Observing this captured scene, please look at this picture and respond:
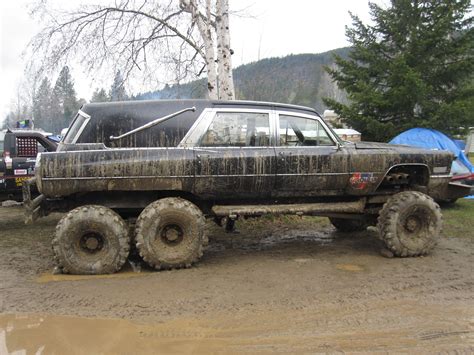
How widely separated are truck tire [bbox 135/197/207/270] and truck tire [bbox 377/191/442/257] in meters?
2.55

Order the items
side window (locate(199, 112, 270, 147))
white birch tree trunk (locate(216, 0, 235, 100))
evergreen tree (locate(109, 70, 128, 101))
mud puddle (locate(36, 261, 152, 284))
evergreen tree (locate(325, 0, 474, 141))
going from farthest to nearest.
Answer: evergreen tree (locate(325, 0, 474, 141)) < evergreen tree (locate(109, 70, 128, 101)) < white birch tree trunk (locate(216, 0, 235, 100)) < side window (locate(199, 112, 270, 147)) < mud puddle (locate(36, 261, 152, 284))

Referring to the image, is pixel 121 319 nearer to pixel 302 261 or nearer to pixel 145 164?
pixel 145 164

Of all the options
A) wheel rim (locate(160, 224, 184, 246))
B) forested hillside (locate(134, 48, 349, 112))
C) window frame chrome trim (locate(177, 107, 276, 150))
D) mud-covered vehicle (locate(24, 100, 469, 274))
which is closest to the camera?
mud-covered vehicle (locate(24, 100, 469, 274))

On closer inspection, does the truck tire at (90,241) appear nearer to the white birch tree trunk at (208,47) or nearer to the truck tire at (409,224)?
the truck tire at (409,224)

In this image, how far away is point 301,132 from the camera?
6129 millimetres

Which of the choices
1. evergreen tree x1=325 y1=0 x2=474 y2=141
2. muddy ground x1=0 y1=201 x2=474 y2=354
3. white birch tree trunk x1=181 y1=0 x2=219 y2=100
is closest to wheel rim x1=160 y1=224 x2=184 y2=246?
muddy ground x1=0 y1=201 x2=474 y2=354

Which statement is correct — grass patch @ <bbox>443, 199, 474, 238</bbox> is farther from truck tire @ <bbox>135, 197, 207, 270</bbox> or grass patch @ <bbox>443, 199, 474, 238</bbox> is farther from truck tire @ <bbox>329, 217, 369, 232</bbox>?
truck tire @ <bbox>135, 197, 207, 270</bbox>

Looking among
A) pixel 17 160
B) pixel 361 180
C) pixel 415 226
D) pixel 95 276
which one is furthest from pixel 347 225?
pixel 17 160

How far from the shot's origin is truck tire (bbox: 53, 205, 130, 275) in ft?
17.4

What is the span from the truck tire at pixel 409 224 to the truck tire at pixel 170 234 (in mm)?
2547

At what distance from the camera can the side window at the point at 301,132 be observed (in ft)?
19.8

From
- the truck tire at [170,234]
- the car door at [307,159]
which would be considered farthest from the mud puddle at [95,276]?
the car door at [307,159]

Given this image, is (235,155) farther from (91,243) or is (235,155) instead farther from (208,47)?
(208,47)

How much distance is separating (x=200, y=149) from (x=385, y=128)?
360 inches
